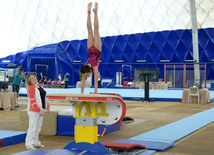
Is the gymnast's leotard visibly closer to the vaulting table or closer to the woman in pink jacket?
the woman in pink jacket

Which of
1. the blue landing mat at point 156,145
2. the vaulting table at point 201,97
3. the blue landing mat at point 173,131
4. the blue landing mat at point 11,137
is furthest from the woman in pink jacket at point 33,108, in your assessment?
the vaulting table at point 201,97

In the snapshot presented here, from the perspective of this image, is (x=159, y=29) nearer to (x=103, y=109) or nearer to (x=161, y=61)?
(x=161, y=61)

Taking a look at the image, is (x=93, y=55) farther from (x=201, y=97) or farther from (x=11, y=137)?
(x=201, y=97)

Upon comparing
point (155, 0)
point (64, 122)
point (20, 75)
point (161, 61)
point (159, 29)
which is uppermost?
point (155, 0)

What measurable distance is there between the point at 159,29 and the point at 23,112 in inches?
1184

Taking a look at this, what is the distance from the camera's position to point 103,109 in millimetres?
5242

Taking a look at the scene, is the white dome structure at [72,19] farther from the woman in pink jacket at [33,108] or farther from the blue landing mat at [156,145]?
the woman in pink jacket at [33,108]

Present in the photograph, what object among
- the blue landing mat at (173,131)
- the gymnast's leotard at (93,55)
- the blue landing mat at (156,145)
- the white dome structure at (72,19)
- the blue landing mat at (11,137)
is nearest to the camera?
the blue landing mat at (156,145)

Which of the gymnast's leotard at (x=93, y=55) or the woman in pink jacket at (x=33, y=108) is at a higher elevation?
the gymnast's leotard at (x=93, y=55)

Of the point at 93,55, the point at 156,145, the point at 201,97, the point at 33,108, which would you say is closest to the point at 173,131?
the point at 156,145

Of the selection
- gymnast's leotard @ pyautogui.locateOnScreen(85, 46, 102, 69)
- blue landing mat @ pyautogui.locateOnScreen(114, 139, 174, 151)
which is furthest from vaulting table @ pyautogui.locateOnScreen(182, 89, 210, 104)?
blue landing mat @ pyautogui.locateOnScreen(114, 139, 174, 151)

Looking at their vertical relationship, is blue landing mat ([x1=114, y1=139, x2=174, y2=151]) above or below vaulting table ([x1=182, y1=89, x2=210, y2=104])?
below

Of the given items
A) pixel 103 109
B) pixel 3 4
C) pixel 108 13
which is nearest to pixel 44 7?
pixel 3 4

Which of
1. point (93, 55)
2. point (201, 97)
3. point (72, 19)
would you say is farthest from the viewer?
point (72, 19)
